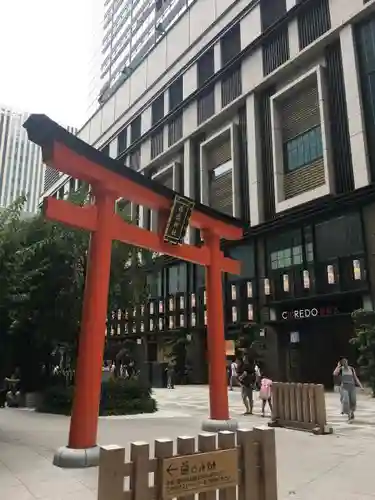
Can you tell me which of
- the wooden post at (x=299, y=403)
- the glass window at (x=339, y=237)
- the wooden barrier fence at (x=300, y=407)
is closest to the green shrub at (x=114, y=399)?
the wooden barrier fence at (x=300, y=407)

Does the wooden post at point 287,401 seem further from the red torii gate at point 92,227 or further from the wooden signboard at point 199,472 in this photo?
the wooden signboard at point 199,472

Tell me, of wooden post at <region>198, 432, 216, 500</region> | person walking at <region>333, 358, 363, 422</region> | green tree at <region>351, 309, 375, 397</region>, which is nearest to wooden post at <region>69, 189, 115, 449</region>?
wooden post at <region>198, 432, 216, 500</region>

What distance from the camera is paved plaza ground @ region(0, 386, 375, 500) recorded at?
5.21 metres

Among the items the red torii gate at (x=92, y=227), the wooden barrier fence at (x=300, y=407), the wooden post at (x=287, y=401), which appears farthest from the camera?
the wooden post at (x=287, y=401)

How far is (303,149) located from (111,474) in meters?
23.9

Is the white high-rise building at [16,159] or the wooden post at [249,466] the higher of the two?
the white high-rise building at [16,159]

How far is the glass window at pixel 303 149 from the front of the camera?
2378cm

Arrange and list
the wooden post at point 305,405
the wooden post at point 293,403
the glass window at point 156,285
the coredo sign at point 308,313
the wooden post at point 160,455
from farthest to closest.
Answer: the glass window at point 156,285 → the coredo sign at point 308,313 → the wooden post at point 293,403 → the wooden post at point 305,405 → the wooden post at point 160,455

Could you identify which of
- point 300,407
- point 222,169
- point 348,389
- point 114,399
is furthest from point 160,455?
point 222,169

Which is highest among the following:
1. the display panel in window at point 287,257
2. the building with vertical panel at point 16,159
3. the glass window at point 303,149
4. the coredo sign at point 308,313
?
the building with vertical panel at point 16,159

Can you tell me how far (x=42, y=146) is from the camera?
260 inches

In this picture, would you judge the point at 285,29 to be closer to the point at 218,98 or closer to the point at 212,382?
the point at 218,98

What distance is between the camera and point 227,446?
354 centimetres

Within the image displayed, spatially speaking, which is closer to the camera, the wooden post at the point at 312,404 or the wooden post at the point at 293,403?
the wooden post at the point at 312,404
